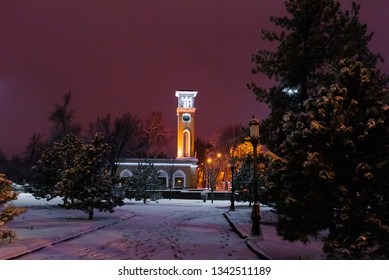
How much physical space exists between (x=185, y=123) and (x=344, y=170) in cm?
7397

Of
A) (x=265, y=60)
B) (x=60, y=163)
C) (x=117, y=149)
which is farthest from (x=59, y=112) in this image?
(x=265, y=60)

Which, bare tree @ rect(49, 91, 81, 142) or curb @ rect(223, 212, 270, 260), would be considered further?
bare tree @ rect(49, 91, 81, 142)

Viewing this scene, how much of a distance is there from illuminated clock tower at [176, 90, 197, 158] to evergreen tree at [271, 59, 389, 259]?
2817 inches

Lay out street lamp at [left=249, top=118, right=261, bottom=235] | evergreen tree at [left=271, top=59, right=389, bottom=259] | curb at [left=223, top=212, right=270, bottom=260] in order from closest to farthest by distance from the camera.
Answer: evergreen tree at [left=271, top=59, right=389, bottom=259] → curb at [left=223, top=212, right=270, bottom=260] → street lamp at [left=249, top=118, right=261, bottom=235]

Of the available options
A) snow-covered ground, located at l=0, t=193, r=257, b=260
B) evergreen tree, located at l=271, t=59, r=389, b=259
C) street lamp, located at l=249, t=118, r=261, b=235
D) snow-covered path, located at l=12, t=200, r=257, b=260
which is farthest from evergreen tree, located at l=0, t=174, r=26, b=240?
evergreen tree, located at l=271, t=59, r=389, b=259

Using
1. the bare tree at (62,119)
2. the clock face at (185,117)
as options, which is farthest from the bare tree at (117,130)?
the clock face at (185,117)

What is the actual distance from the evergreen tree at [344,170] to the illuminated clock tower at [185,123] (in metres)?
71.6

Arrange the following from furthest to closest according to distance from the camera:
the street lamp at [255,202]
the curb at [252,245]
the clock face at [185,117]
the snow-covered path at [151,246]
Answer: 1. the clock face at [185,117]
2. the street lamp at [255,202]
3. the snow-covered path at [151,246]
4. the curb at [252,245]

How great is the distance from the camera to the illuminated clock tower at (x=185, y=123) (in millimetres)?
81312

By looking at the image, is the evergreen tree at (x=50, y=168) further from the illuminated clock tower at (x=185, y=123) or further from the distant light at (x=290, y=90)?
the illuminated clock tower at (x=185, y=123)

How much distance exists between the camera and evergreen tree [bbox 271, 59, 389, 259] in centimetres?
835

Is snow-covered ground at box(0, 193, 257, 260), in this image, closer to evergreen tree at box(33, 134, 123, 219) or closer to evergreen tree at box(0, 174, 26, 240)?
evergreen tree at box(0, 174, 26, 240)

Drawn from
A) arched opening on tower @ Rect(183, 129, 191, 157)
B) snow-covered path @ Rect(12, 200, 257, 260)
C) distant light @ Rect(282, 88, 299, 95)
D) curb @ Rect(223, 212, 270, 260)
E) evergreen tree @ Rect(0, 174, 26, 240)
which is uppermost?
arched opening on tower @ Rect(183, 129, 191, 157)
